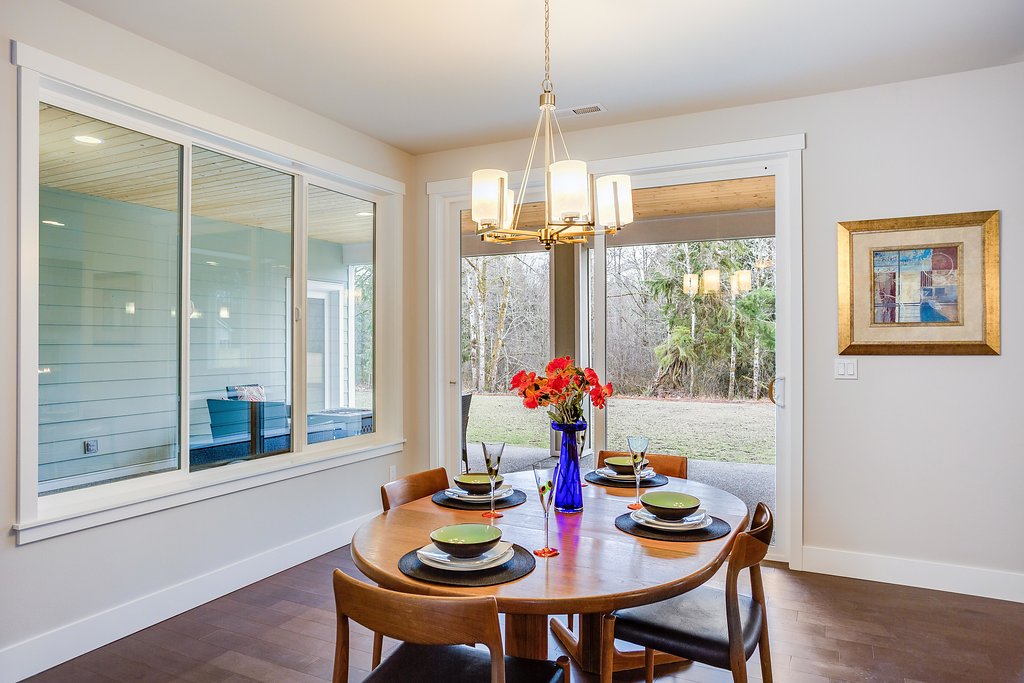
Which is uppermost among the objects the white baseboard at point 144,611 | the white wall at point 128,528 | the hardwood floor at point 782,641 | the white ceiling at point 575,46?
the white ceiling at point 575,46

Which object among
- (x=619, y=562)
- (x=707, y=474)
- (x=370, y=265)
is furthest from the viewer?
(x=370, y=265)

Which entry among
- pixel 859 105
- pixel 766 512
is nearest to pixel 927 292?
pixel 859 105

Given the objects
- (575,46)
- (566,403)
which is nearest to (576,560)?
(566,403)

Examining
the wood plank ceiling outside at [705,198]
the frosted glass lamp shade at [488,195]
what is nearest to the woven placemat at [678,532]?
the frosted glass lamp shade at [488,195]

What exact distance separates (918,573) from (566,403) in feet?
8.35

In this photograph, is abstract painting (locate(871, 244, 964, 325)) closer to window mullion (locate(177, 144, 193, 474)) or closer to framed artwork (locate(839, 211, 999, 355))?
framed artwork (locate(839, 211, 999, 355))

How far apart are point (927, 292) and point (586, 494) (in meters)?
2.27

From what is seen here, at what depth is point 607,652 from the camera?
1677 millimetres

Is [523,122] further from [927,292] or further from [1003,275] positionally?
[1003,275]

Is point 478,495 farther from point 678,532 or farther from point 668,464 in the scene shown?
point 668,464

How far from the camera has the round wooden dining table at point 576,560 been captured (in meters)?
1.43

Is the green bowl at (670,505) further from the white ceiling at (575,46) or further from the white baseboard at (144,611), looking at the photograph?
the white baseboard at (144,611)

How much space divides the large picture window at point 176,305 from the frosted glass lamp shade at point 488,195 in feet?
5.50

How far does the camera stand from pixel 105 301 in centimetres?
279
